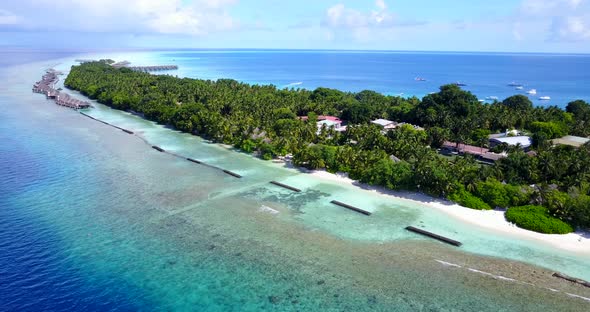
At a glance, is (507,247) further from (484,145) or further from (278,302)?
(484,145)

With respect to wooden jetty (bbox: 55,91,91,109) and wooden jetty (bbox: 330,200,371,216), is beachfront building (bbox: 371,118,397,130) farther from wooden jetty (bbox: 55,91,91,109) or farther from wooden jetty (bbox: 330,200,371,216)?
wooden jetty (bbox: 55,91,91,109)

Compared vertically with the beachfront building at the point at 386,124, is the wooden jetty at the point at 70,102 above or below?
below

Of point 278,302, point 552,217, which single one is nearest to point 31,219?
point 278,302

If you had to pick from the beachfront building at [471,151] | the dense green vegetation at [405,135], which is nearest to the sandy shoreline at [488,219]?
the dense green vegetation at [405,135]

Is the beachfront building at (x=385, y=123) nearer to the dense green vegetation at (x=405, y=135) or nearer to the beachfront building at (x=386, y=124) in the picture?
the beachfront building at (x=386, y=124)

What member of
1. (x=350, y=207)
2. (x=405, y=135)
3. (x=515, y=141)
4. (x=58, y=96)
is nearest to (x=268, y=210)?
(x=350, y=207)

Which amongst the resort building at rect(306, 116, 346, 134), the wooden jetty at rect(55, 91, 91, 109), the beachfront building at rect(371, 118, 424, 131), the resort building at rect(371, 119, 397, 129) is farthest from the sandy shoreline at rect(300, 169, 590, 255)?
the wooden jetty at rect(55, 91, 91, 109)

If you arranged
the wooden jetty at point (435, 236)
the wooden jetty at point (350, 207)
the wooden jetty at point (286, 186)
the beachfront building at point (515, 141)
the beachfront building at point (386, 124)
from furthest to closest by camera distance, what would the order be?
the beachfront building at point (386, 124), the beachfront building at point (515, 141), the wooden jetty at point (286, 186), the wooden jetty at point (350, 207), the wooden jetty at point (435, 236)
